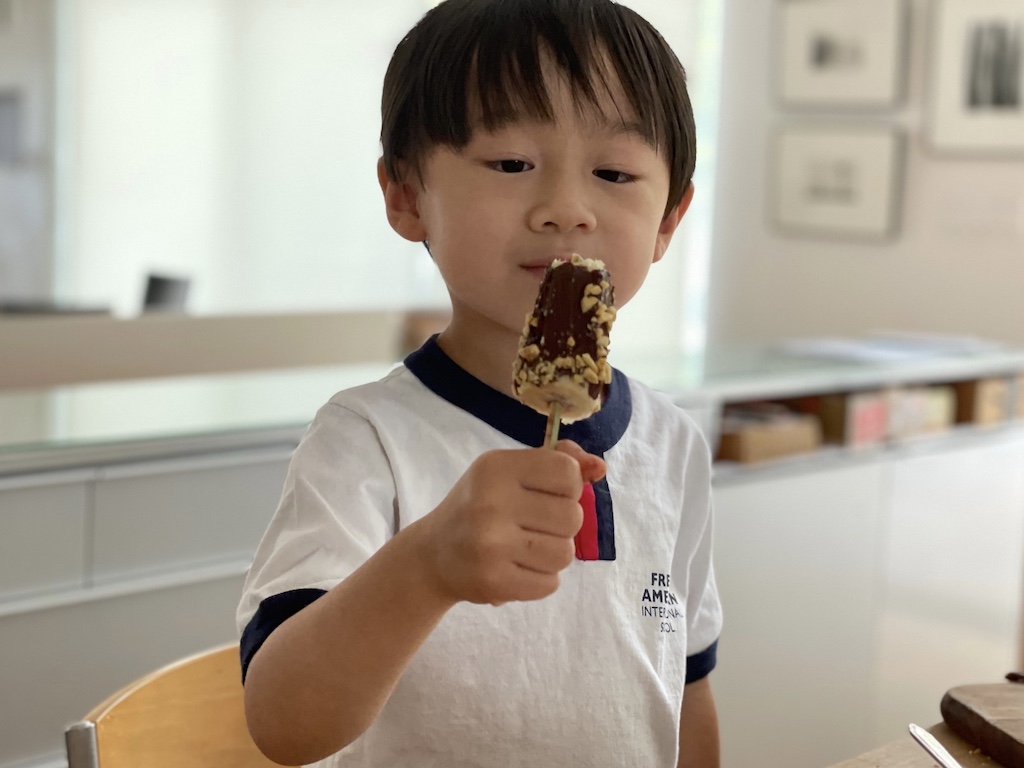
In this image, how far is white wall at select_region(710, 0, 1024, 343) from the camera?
4.10m

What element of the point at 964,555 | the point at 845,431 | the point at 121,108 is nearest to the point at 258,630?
the point at 845,431

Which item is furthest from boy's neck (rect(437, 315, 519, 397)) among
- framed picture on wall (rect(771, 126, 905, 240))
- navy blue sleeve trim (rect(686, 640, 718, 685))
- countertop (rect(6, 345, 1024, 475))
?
framed picture on wall (rect(771, 126, 905, 240))

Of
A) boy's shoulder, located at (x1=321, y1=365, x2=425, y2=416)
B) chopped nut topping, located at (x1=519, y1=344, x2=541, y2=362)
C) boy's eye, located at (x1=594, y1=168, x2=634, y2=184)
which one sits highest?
boy's eye, located at (x1=594, y1=168, x2=634, y2=184)

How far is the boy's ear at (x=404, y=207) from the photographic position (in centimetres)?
97

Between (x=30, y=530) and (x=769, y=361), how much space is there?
169cm

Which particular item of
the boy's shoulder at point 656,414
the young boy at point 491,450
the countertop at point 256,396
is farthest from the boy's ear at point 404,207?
the countertop at point 256,396

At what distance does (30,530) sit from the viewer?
5.24ft

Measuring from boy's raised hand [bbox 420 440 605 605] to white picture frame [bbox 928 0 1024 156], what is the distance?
378cm

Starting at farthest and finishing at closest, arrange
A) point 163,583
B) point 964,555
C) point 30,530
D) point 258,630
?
1. point 964,555
2. point 163,583
3. point 30,530
4. point 258,630

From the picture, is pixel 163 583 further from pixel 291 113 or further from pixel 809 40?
pixel 291 113

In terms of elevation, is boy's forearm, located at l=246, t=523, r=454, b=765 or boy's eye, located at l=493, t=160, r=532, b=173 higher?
boy's eye, located at l=493, t=160, r=532, b=173

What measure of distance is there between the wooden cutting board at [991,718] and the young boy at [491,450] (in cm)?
22

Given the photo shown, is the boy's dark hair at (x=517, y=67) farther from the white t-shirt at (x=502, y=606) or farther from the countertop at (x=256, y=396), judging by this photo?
the countertop at (x=256, y=396)

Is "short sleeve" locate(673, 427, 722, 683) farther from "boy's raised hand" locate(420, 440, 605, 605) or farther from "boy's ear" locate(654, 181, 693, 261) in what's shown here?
"boy's raised hand" locate(420, 440, 605, 605)
